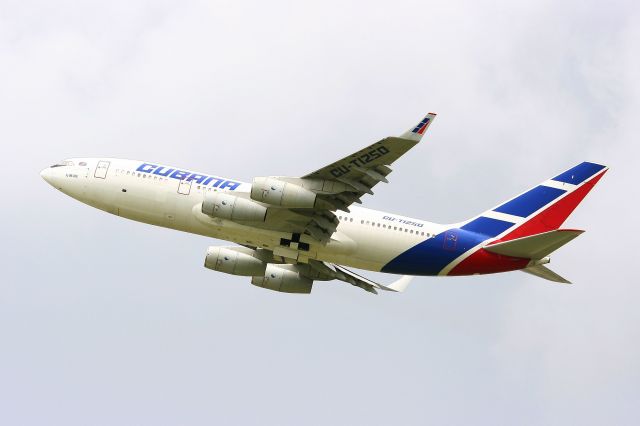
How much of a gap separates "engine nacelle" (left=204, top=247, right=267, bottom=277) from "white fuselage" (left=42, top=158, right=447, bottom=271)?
353 centimetres

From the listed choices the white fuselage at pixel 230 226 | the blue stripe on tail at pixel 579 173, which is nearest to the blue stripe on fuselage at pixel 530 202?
the blue stripe on tail at pixel 579 173

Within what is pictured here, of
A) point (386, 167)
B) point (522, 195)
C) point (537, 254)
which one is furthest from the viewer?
point (522, 195)

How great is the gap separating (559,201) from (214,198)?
1845 centimetres

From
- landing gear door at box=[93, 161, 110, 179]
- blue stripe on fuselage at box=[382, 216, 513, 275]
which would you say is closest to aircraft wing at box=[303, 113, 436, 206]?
blue stripe on fuselage at box=[382, 216, 513, 275]

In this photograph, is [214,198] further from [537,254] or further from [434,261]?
[537,254]

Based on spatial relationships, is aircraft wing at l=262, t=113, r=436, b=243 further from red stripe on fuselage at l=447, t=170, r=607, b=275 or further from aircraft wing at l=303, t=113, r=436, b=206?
red stripe on fuselage at l=447, t=170, r=607, b=275

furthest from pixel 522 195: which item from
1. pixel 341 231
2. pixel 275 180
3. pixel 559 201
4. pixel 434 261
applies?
pixel 275 180

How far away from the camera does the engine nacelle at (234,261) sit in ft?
193

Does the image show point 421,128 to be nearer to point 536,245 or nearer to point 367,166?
point 367,166

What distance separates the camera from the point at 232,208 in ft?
172

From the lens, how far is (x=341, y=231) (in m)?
55.2

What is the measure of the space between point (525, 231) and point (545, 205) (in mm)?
1838

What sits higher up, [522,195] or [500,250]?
[522,195]

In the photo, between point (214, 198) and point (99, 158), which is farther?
point (99, 158)
